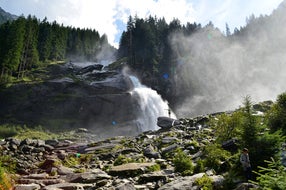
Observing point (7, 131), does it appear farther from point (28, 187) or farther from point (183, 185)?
point (183, 185)

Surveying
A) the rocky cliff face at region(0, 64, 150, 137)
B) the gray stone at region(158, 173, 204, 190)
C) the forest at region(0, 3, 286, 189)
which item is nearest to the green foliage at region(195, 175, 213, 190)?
the gray stone at region(158, 173, 204, 190)

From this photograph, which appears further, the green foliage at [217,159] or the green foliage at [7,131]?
the green foliage at [7,131]

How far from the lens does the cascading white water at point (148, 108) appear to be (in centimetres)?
5487

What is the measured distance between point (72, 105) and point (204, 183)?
168 ft

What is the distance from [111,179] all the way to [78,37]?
103 metres

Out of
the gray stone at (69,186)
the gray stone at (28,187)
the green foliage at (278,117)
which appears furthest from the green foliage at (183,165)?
the gray stone at (28,187)

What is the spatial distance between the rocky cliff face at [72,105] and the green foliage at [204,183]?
40.4 m

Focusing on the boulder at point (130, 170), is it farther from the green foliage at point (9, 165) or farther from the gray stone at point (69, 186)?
the green foliage at point (9, 165)

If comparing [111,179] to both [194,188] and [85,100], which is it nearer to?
[194,188]

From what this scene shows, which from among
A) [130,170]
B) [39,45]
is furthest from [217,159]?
[39,45]

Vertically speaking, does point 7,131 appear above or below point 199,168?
above

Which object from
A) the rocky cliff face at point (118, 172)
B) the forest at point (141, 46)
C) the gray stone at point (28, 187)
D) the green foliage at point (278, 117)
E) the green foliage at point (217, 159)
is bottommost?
the gray stone at point (28, 187)

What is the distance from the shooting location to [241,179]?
1030 centimetres

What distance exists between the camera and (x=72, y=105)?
191ft
